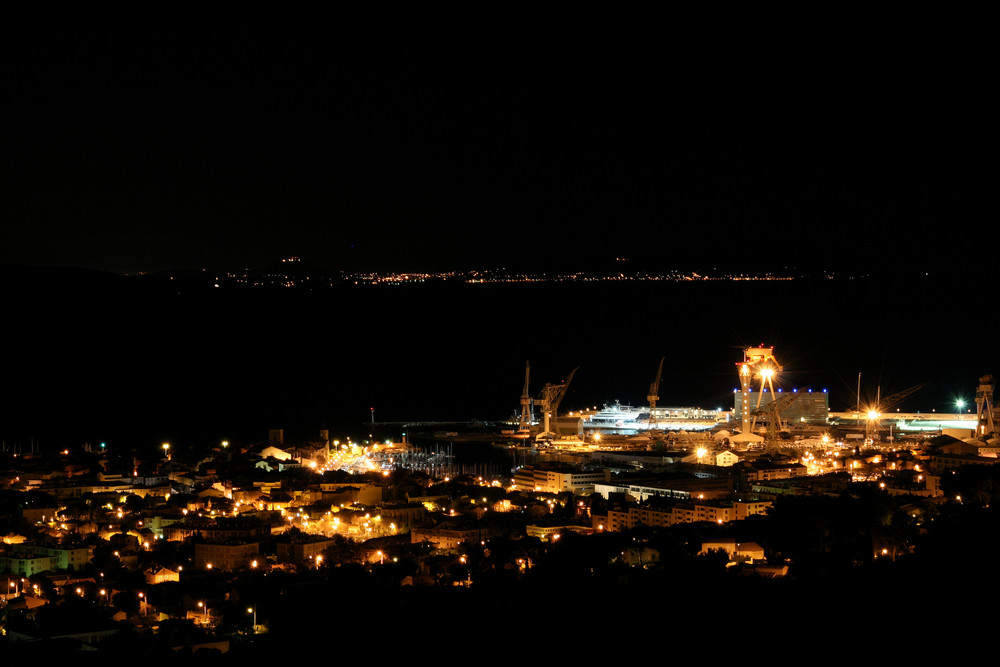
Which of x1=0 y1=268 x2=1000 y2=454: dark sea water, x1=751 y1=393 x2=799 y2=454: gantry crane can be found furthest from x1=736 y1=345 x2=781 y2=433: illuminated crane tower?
x1=0 y1=268 x2=1000 y2=454: dark sea water

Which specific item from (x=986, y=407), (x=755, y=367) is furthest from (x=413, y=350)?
(x=986, y=407)

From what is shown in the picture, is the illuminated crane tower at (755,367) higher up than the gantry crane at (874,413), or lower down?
higher up

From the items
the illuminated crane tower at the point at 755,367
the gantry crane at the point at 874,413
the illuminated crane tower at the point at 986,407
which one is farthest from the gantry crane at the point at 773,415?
the illuminated crane tower at the point at 986,407

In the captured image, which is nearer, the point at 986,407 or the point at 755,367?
the point at 986,407

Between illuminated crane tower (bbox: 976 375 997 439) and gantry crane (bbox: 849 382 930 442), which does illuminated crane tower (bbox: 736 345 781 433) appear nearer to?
gantry crane (bbox: 849 382 930 442)

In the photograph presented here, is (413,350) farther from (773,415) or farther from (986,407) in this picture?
(986,407)

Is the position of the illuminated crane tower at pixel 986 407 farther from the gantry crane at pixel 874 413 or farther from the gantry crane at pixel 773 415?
the gantry crane at pixel 773 415

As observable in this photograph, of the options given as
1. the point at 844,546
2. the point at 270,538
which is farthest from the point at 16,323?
the point at 844,546

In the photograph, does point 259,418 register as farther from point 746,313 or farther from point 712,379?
point 746,313
